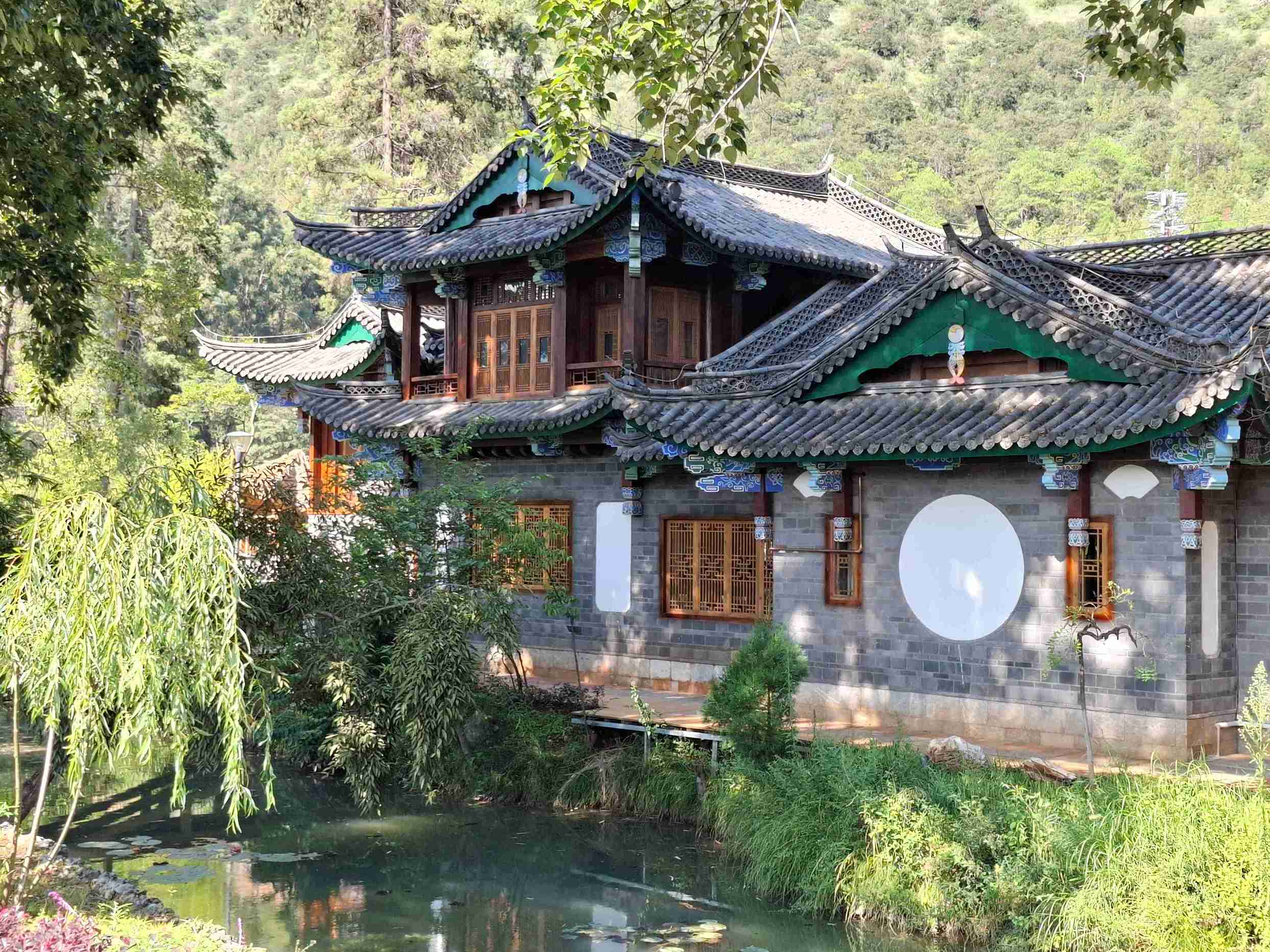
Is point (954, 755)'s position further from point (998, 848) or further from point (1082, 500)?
point (1082, 500)

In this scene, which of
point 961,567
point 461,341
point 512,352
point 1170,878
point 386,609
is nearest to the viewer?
point 1170,878

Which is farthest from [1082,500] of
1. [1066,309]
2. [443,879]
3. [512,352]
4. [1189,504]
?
[512,352]

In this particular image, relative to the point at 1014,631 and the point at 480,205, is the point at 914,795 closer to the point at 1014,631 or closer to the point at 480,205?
the point at 1014,631

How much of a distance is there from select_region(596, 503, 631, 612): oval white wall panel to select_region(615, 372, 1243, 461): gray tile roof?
6.24 ft

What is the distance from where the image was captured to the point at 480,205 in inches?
685

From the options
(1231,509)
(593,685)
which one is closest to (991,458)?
(1231,509)

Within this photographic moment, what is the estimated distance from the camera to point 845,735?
38.8 ft

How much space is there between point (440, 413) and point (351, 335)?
610cm

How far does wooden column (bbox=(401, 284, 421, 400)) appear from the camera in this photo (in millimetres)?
17906

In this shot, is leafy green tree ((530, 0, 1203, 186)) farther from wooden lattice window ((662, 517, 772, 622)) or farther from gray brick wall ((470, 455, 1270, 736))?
wooden lattice window ((662, 517, 772, 622))

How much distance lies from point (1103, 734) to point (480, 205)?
10055 millimetres

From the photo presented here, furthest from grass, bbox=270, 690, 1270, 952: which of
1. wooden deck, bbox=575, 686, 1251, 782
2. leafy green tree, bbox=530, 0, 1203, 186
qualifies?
A: leafy green tree, bbox=530, 0, 1203, 186

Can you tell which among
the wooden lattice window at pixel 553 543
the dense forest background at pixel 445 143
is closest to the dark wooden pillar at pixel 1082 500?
the wooden lattice window at pixel 553 543

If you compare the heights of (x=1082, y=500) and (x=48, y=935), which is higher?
(x=1082, y=500)
